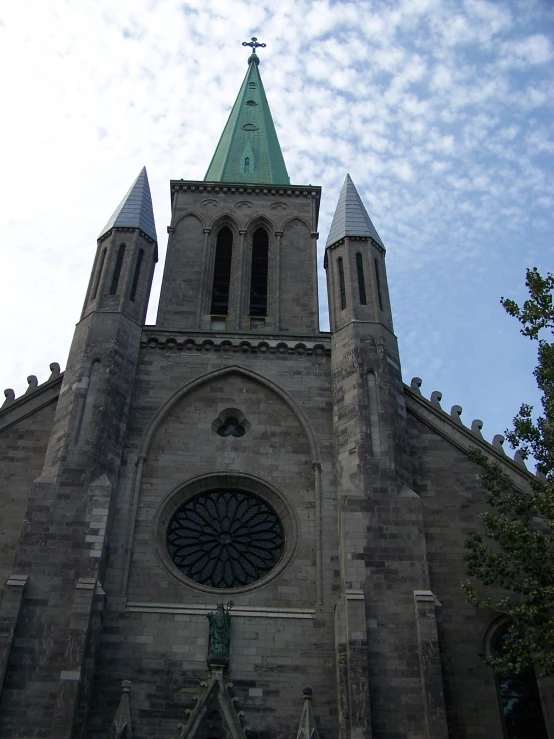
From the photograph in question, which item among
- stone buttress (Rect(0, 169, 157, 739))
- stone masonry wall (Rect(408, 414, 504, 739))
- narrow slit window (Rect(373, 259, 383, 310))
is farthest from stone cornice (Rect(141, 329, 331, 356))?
stone masonry wall (Rect(408, 414, 504, 739))

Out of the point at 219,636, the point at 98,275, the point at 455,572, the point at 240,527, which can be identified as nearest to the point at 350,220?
the point at 98,275

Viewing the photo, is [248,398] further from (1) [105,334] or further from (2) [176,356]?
(1) [105,334]

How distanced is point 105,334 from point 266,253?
855cm

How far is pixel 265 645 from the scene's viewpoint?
1797 centimetres

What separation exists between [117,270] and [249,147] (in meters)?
12.6

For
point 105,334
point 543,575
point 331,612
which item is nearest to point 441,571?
point 331,612

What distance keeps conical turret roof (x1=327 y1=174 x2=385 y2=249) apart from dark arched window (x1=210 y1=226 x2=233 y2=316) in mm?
3989

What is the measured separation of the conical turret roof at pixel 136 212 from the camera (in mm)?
25719

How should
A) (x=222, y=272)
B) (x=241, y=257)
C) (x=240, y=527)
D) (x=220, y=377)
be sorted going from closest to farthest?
(x=240, y=527)
(x=220, y=377)
(x=241, y=257)
(x=222, y=272)

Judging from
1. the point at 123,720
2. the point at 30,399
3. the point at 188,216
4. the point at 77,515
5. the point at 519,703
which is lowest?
the point at 123,720

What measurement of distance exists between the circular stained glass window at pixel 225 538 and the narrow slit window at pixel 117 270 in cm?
694

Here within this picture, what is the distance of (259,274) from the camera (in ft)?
94.2

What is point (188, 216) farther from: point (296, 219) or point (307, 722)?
point (307, 722)

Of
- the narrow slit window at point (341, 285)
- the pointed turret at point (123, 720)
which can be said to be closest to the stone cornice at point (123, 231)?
the narrow slit window at point (341, 285)
